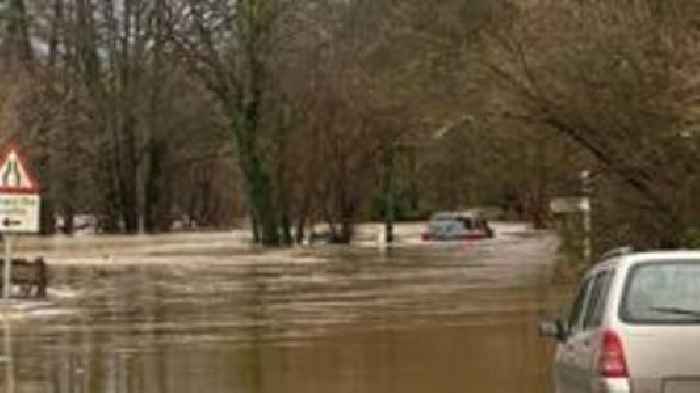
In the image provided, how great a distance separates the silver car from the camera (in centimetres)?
1114

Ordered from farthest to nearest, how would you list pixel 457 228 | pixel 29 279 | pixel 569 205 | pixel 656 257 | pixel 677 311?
pixel 457 228 < pixel 29 279 < pixel 569 205 < pixel 656 257 < pixel 677 311

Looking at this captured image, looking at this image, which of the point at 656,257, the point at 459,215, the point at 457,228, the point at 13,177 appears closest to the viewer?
the point at 656,257

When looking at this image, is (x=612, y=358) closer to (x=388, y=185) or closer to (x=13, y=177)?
(x=13, y=177)

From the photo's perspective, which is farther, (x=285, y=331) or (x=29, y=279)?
(x=29, y=279)

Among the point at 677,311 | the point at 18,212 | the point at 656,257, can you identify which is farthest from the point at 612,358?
the point at 18,212

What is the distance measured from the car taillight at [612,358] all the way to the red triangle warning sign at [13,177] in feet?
54.5

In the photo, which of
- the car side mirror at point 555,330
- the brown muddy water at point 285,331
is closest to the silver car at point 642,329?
the car side mirror at point 555,330

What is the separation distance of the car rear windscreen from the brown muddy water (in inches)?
233

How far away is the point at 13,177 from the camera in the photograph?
26.5 m

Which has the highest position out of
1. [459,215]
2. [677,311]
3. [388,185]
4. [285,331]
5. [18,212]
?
[388,185]

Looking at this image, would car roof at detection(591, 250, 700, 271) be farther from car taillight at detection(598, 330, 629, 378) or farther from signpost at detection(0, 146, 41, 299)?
signpost at detection(0, 146, 41, 299)

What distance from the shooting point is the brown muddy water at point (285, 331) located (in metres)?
18.8

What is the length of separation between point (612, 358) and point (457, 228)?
66.9 meters

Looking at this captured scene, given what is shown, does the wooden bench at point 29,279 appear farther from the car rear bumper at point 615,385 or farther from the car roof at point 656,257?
the car rear bumper at point 615,385
